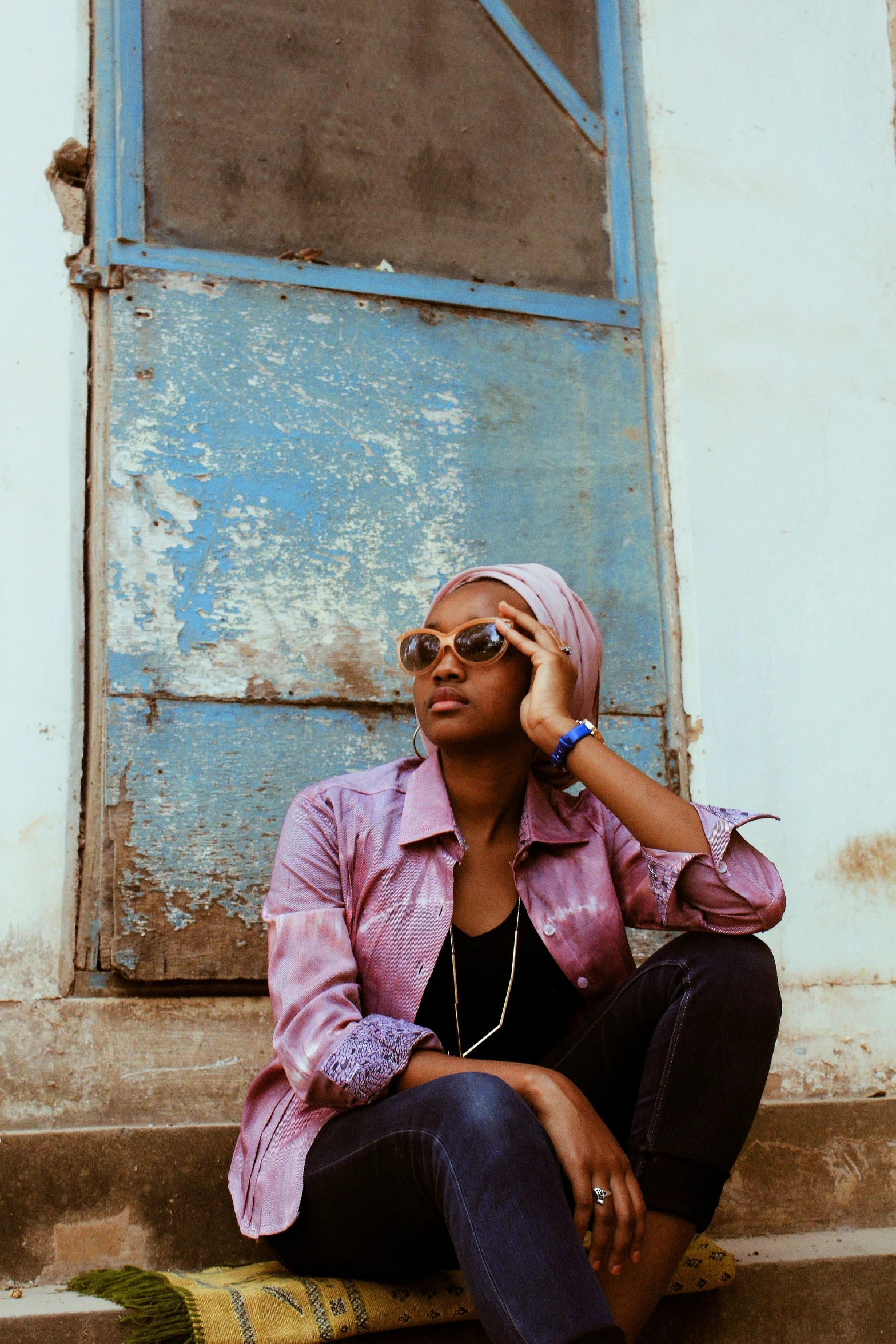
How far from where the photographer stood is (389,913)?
7.08ft

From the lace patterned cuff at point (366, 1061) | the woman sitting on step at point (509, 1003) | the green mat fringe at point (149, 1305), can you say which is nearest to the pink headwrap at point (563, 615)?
the woman sitting on step at point (509, 1003)

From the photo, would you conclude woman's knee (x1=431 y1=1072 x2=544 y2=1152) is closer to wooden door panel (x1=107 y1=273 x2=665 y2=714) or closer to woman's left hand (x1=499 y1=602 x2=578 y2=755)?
woman's left hand (x1=499 y1=602 x2=578 y2=755)

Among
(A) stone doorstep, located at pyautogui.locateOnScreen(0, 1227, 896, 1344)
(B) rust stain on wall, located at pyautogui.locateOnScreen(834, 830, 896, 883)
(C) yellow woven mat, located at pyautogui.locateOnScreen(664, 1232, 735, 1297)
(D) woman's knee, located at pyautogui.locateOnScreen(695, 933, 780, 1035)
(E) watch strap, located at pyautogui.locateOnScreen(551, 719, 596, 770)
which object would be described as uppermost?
(E) watch strap, located at pyautogui.locateOnScreen(551, 719, 596, 770)

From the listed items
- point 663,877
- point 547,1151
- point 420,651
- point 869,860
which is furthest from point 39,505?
point 869,860

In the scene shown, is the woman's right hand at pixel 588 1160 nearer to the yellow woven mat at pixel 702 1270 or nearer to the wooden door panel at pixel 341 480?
the yellow woven mat at pixel 702 1270

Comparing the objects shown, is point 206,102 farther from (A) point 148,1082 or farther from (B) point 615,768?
(A) point 148,1082

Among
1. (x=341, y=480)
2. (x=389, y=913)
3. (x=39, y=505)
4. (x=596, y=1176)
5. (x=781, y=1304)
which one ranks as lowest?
(x=781, y=1304)

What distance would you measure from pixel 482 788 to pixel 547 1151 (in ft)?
2.89

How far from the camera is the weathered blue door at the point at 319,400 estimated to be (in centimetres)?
285

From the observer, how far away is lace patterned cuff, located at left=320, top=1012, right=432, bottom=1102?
1806 millimetres

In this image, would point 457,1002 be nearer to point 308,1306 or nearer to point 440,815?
point 440,815

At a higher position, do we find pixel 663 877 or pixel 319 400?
pixel 319 400

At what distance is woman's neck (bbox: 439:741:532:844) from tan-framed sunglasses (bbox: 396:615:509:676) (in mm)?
195

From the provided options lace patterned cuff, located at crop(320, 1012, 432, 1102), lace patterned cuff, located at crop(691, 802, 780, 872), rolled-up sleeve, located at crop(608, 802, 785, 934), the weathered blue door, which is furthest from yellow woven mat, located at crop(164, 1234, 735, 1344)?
the weathered blue door
